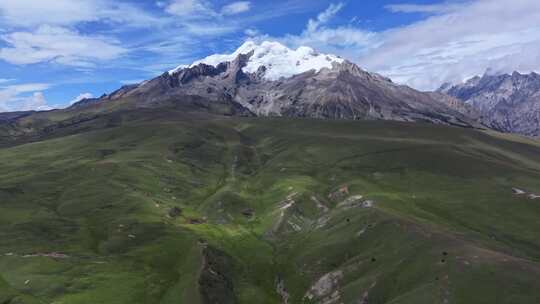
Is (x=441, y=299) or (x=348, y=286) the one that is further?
(x=348, y=286)

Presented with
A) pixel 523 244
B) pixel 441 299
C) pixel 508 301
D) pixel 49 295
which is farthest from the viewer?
pixel 523 244

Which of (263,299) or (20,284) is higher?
(20,284)

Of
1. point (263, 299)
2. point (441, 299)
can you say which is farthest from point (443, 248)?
point (263, 299)

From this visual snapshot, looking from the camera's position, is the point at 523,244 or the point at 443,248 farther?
the point at 523,244

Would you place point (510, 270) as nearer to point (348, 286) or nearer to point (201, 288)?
point (348, 286)

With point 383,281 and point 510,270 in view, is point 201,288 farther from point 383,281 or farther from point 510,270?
point 510,270

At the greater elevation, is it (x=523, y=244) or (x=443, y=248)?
(x=443, y=248)

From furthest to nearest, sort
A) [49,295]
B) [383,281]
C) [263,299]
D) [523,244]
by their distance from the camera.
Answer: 1. [523,244]
2. [263,299]
3. [49,295]
4. [383,281]

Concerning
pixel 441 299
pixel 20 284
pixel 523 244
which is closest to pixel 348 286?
pixel 441 299

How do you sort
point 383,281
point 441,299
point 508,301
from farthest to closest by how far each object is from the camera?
point 383,281 → point 441,299 → point 508,301
